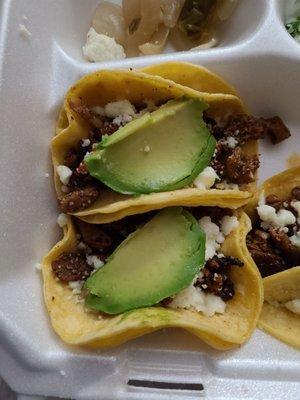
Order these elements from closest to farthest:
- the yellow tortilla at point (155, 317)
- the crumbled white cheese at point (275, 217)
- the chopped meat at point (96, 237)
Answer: the yellow tortilla at point (155, 317)
the chopped meat at point (96, 237)
the crumbled white cheese at point (275, 217)

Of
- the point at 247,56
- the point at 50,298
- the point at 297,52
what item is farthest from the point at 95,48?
the point at 50,298

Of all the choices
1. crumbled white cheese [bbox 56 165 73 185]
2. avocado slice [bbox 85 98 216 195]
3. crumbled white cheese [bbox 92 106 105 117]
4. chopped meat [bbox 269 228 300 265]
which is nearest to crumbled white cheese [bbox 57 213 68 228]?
crumbled white cheese [bbox 56 165 73 185]

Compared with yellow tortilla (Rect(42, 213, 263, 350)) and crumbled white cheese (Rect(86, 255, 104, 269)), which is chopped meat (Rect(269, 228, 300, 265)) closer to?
yellow tortilla (Rect(42, 213, 263, 350))

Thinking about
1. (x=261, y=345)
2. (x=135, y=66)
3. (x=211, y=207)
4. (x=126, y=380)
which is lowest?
(x=126, y=380)

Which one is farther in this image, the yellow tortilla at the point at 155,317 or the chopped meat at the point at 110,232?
the chopped meat at the point at 110,232

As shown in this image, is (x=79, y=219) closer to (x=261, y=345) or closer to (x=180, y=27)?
(x=261, y=345)

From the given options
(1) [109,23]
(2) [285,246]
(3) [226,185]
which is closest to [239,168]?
(3) [226,185]

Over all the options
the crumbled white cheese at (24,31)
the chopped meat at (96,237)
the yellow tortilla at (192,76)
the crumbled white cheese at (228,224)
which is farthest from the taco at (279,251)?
the crumbled white cheese at (24,31)

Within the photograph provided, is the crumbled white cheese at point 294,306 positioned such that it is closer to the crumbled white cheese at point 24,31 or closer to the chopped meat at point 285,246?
the chopped meat at point 285,246
